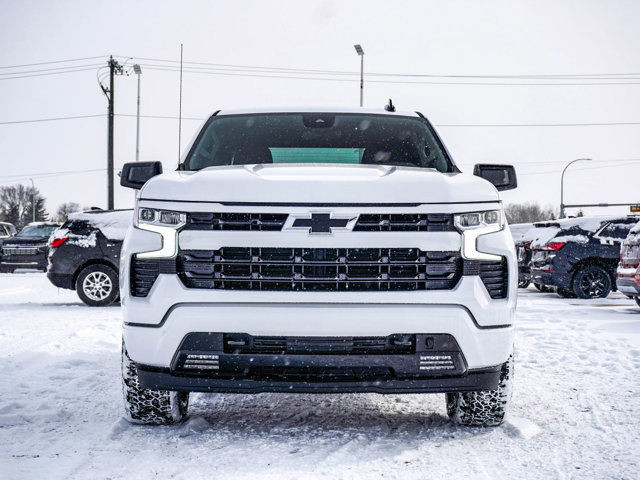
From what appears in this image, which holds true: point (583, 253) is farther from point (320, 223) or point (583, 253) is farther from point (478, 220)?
point (320, 223)

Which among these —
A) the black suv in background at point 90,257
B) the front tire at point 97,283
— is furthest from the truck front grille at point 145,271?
the front tire at point 97,283

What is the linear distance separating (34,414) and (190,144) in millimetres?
2059

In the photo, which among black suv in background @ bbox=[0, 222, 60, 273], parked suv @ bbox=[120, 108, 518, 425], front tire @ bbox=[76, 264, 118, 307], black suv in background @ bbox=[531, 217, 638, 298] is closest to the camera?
parked suv @ bbox=[120, 108, 518, 425]

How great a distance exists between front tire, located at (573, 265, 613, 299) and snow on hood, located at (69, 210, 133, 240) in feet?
29.7

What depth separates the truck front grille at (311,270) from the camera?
3.71 m

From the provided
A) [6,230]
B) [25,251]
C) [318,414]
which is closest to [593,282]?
[318,414]

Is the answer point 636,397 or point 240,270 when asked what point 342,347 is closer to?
point 240,270

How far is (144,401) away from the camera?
417cm

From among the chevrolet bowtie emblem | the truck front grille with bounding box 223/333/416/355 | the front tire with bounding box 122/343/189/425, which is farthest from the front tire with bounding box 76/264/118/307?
the chevrolet bowtie emblem

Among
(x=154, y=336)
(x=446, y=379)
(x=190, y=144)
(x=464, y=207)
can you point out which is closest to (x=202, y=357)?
(x=154, y=336)

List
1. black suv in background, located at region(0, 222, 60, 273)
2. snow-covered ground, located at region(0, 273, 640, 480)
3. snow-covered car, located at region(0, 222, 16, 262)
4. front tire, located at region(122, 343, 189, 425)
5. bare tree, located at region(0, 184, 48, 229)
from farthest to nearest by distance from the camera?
bare tree, located at region(0, 184, 48, 229) < snow-covered car, located at region(0, 222, 16, 262) < black suv in background, located at region(0, 222, 60, 273) < front tire, located at region(122, 343, 189, 425) < snow-covered ground, located at region(0, 273, 640, 480)

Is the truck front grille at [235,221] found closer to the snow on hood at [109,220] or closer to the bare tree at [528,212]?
the snow on hood at [109,220]

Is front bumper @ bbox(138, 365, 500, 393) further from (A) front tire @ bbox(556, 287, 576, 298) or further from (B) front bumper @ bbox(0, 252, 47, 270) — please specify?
(B) front bumper @ bbox(0, 252, 47, 270)

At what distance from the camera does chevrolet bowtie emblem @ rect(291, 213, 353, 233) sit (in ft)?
12.2
